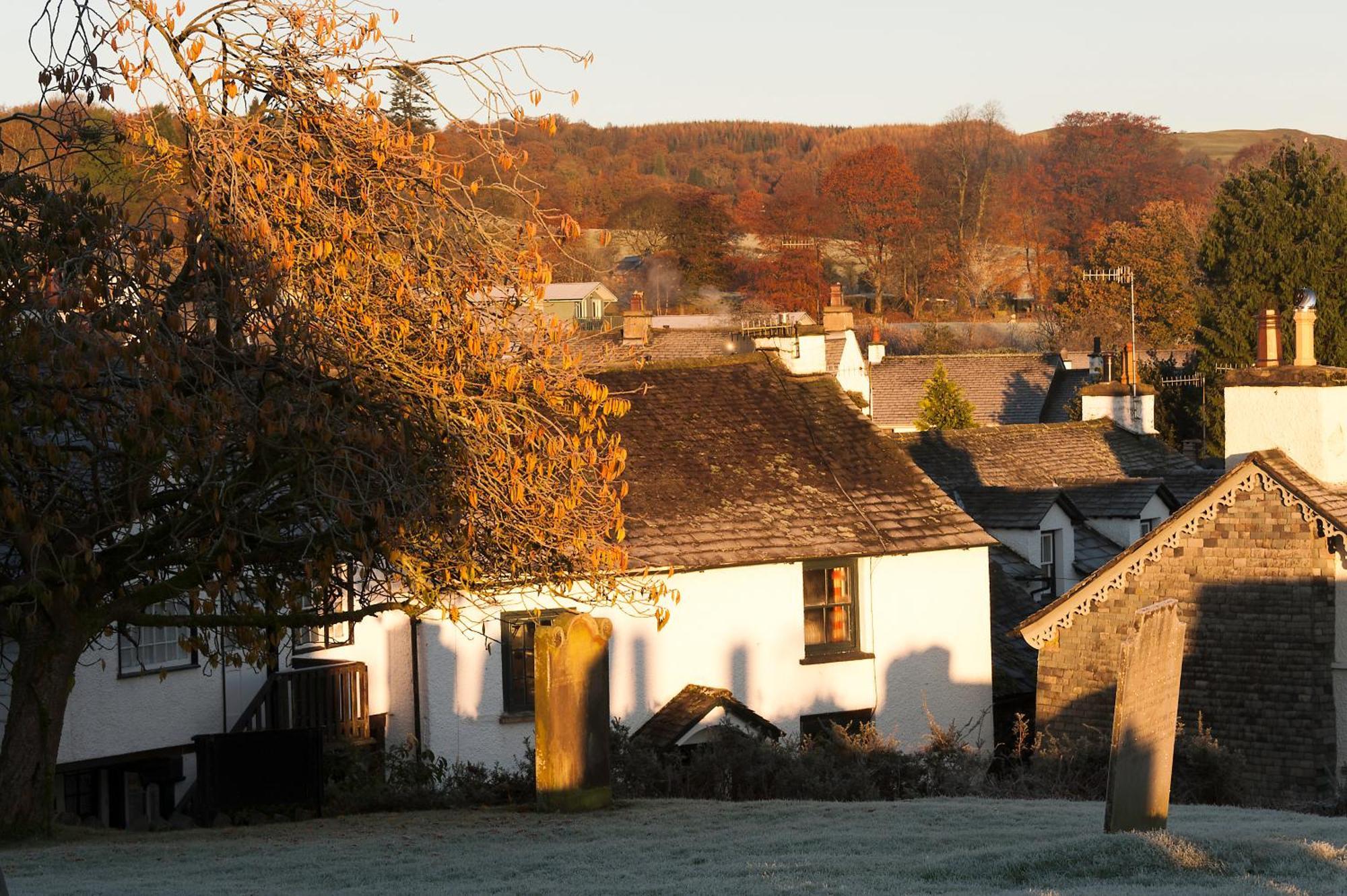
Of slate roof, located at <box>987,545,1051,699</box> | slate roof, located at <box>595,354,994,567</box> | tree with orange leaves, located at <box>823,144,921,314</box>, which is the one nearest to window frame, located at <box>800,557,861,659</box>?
slate roof, located at <box>595,354,994,567</box>

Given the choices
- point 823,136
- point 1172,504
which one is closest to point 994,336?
point 1172,504

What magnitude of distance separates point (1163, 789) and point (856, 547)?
14.4 metres

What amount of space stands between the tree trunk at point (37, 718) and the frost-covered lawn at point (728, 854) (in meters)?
0.59

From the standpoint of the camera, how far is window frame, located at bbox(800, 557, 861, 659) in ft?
90.4

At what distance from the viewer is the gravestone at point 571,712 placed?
1669 cm

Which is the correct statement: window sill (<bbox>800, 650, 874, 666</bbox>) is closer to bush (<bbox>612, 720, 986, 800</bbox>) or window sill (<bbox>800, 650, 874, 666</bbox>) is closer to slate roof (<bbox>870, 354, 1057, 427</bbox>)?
bush (<bbox>612, 720, 986, 800</bbox>)

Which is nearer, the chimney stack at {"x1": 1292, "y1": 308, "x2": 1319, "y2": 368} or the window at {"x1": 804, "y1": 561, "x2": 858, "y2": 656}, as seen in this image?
the chimney stack at {"x1": 1292, "y1": 308, "x2": 1319, "y2": 368}

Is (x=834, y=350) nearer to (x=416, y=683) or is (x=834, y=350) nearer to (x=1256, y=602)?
(x=416, y=683)

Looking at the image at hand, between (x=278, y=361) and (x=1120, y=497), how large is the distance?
83.6 feet

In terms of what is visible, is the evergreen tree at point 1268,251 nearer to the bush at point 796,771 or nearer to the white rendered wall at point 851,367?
the white rendered wall at point 851,367

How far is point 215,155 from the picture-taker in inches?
535

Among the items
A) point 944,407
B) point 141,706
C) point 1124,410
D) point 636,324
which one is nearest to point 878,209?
point 944,407

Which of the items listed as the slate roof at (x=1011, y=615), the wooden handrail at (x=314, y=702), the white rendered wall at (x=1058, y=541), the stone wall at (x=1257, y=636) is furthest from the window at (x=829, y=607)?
the wooden handrail at (x=314, y=702)

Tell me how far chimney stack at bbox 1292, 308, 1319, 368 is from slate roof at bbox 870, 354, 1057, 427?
38.3m
